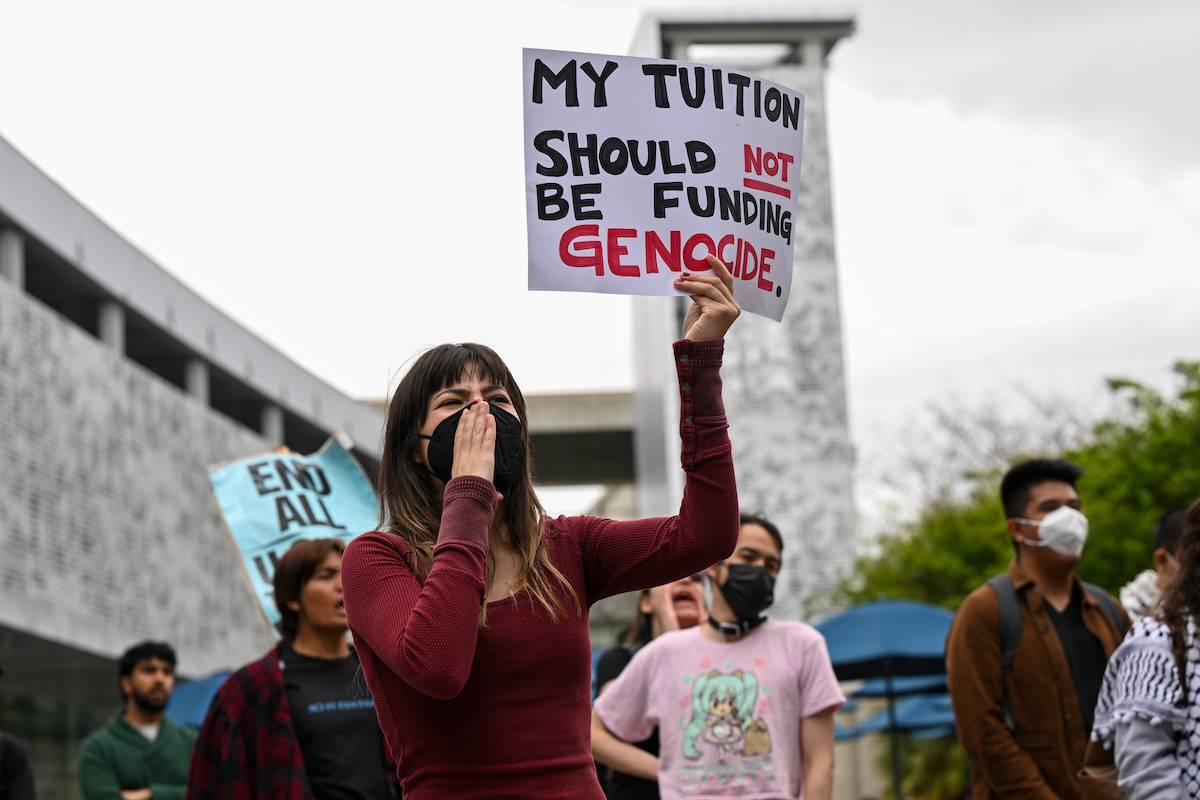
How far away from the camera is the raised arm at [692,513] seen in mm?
3576

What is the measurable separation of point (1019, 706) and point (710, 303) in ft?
11.2

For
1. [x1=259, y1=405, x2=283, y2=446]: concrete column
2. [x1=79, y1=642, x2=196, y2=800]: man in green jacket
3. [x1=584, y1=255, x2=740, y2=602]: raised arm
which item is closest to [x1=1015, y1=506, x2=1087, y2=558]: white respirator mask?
[x1=584, y1=255, x2=740, y2=602]: raised arm

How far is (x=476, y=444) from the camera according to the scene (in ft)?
11.4

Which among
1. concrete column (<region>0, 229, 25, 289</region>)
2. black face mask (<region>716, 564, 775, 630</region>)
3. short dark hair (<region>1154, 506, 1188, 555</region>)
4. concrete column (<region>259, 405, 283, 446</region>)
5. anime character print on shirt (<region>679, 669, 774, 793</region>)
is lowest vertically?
anime character print on shirt (<region>679, 669, 774, 793</region>)

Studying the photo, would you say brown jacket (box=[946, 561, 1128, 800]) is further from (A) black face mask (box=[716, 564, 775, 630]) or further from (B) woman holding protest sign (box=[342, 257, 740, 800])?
(B) woman holding protest sign (box=[342, 257, 740, 800])

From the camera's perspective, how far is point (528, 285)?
4.04m

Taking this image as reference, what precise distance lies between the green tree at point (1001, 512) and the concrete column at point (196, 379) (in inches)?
565

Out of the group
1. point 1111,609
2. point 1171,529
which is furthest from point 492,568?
point 1171,529

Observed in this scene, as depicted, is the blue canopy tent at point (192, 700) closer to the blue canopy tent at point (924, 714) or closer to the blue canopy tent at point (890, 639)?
the blue canopy tent at point (890, 639)

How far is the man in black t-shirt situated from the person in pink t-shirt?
34.6 inches

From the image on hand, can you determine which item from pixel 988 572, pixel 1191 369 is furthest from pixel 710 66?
pixel 988 572

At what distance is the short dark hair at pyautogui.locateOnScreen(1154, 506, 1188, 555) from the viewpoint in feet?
23.3

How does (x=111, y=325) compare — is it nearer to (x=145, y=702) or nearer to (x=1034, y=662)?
(x=145, y=702)

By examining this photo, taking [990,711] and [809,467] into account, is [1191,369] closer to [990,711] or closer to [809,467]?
[990,711]
